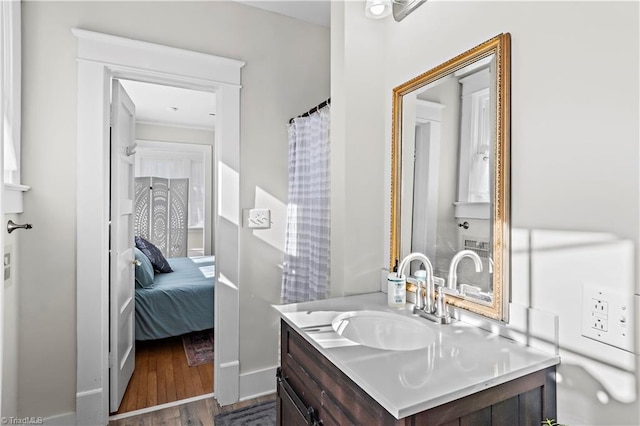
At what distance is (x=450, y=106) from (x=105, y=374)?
226 cm

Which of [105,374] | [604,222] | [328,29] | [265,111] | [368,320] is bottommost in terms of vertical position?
[105,374]

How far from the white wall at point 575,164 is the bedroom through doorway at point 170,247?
6.80ft

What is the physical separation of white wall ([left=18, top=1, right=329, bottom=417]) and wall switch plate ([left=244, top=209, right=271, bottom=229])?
0.05 metres

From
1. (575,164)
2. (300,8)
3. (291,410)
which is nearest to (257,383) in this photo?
(291,410)

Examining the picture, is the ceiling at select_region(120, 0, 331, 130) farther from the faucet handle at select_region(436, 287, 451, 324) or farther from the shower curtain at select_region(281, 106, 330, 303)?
the faucet handle at select_region(436, 287, 451, 324)

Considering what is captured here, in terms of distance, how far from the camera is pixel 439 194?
145cm

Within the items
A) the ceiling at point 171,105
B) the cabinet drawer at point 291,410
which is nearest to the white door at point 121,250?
the ceiling at point 171,105

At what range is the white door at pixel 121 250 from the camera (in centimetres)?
206

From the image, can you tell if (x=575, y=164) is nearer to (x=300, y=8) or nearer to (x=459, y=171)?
(x=459, y=171)

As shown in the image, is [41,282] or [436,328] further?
[41,282]

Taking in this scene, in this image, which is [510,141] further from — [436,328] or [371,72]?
[371,72]

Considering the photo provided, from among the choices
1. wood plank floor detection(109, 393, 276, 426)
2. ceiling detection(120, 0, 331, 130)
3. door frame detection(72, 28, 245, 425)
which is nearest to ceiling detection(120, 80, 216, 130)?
ceiling detection(120, 0, 331, 130)

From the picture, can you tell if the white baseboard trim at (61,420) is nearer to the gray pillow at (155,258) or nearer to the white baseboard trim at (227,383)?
the white baseboard trim at (227,383)

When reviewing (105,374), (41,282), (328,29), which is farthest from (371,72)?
(105,374)
